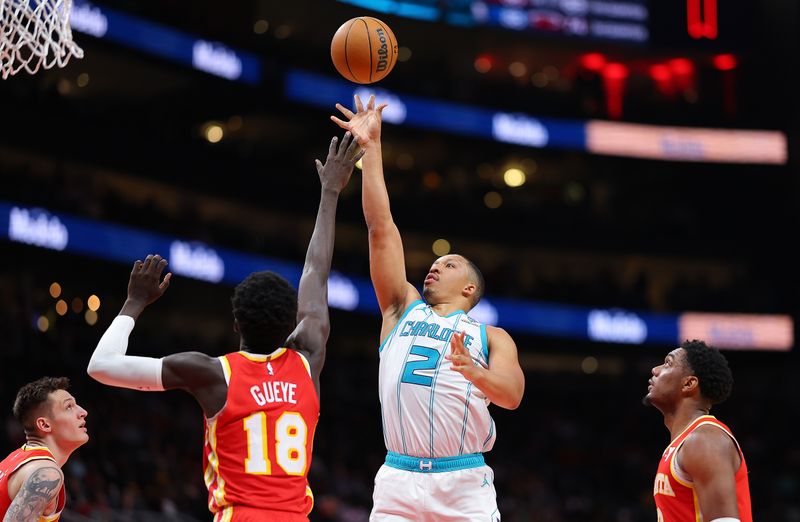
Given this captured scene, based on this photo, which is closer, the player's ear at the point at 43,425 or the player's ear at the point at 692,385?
the player's ear at the point at 43,425

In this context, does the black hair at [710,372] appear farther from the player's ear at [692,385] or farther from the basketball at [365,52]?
the basketball at [365,52]

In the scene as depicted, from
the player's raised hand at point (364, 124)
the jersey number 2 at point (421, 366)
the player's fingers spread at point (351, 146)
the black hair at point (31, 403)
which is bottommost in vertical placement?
the black hair at point (31, 403)

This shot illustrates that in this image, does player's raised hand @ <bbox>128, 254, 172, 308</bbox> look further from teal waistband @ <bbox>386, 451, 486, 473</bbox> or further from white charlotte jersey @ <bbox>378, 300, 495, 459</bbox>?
teal waistband @ <bbox>386, 451, 486, 473</bbox>

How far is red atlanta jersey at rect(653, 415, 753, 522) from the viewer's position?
15.9ft

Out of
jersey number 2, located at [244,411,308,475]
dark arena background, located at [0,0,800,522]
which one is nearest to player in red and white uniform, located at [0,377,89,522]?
jersey number 2, located at [244,411,308,475]

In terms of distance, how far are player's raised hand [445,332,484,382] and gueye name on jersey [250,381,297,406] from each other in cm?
81

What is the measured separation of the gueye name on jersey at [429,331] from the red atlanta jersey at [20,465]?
179cm

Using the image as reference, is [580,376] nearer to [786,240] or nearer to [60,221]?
[786,240]

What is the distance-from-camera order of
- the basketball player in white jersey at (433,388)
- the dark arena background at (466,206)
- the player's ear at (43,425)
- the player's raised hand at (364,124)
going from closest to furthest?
the player's ear at (43,425) < the basketball player in white jersey at (433,388) < the player's raised hand at (364,124) < the dark arena background at (466,206)

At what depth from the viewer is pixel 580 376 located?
88.3 ft

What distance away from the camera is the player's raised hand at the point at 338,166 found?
5297 mm

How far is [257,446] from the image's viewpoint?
429cm

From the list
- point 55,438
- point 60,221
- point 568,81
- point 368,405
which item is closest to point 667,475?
point 55,438

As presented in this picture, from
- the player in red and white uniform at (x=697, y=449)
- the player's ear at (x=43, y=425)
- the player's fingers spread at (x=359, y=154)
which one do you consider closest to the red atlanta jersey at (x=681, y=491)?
the player in red and white uniform at (x=697, y=449)
